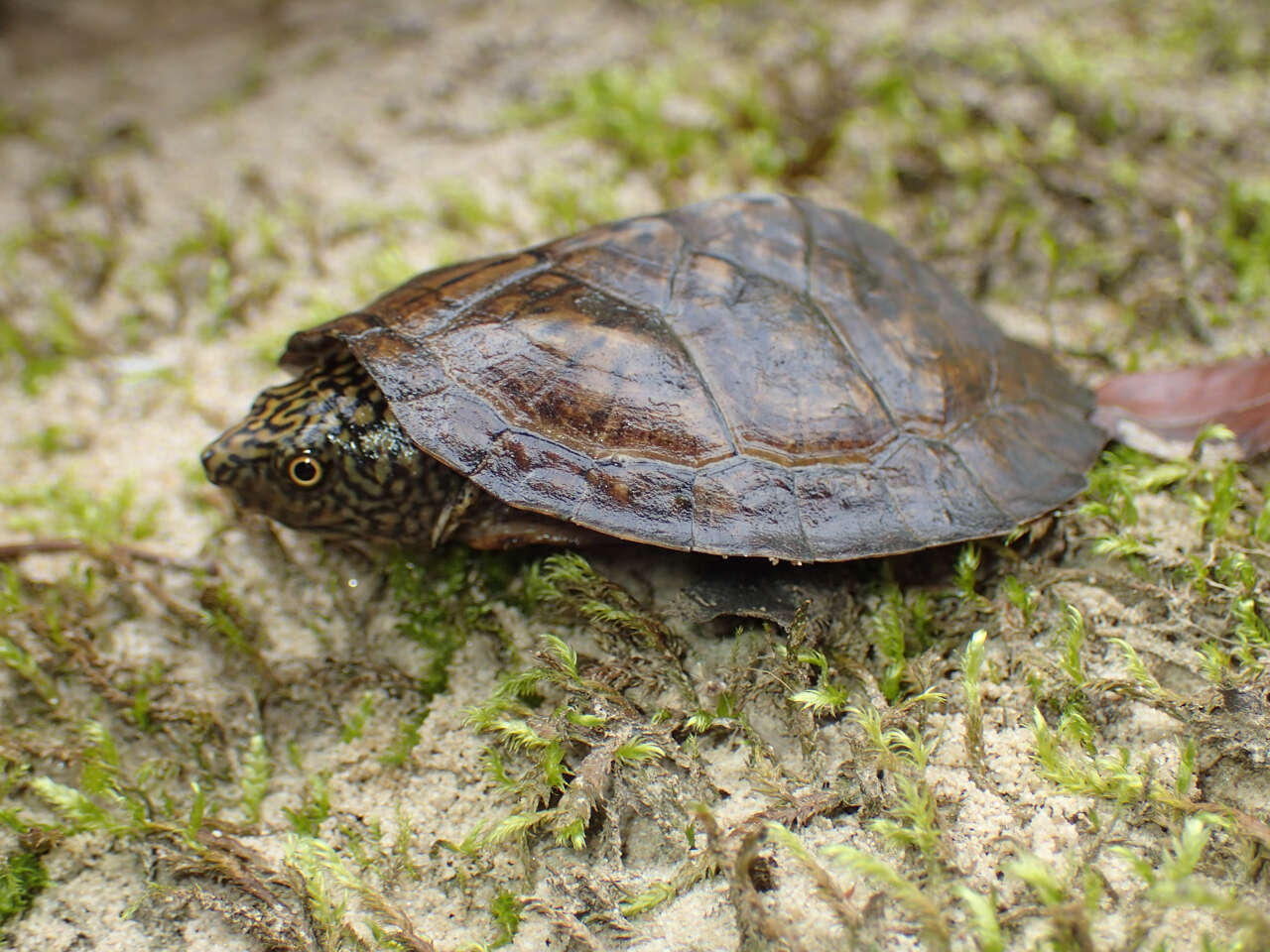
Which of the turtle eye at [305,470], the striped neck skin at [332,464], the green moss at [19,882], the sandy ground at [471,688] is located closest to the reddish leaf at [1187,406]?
the sandy ground at [471,688]

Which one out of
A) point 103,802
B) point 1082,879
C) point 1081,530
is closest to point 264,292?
point 103,802

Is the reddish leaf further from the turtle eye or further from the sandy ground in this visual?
the turtle eye

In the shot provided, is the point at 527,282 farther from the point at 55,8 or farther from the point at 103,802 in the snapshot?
the point at 55,8

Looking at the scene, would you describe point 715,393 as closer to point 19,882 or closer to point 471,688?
point 471,688

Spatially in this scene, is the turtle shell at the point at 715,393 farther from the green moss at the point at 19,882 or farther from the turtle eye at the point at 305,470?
the green moss at the point at 19,882

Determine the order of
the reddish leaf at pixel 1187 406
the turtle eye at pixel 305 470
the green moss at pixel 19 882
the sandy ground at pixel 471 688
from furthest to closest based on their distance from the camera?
the reddish leaf at pixel 1187 406
the turtle eye at pixel 305 470
the green moss at pixel 19 882
the sandy ground at pixel 471 688

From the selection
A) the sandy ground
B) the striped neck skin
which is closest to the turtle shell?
the striped neck skin

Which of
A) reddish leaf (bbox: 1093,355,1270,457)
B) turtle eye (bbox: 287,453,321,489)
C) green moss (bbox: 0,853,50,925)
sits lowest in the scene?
green moss (bbox: 0,853,50,925)
